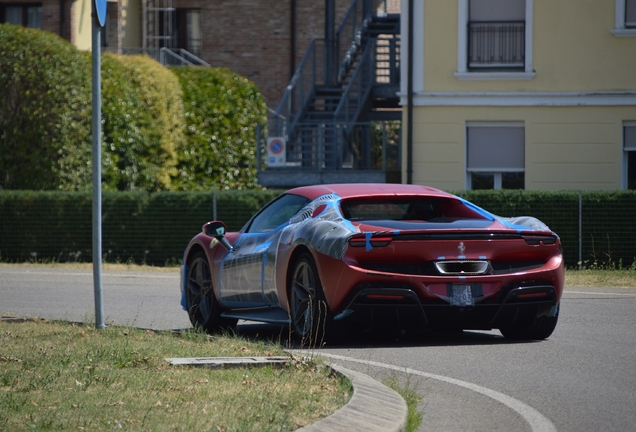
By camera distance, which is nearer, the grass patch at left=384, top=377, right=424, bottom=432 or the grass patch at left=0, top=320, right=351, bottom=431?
the grass patch at left=0, top=320, right=351, bottom=431

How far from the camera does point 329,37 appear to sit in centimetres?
2988

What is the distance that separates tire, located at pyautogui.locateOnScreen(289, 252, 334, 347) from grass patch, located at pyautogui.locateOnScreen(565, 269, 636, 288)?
25.3 feet

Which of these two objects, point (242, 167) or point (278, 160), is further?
point (242, 167)

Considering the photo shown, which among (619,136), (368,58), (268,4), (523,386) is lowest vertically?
(523,386)

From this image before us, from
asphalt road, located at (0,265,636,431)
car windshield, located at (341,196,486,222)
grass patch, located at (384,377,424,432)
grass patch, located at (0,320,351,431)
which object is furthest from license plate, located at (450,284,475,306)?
grass patch, located at (384,377,424,432)

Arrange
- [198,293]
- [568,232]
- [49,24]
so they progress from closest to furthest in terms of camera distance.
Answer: [198,293] < [568,232] < [49,24]

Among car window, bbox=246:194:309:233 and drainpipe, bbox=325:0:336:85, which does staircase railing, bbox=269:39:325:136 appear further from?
car window, bbox=246:194:309:233

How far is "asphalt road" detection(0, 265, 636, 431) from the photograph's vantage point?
6.55 metres

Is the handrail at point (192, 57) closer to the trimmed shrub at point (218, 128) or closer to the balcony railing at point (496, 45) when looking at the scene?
the trimmed shrub at point (218, 128)

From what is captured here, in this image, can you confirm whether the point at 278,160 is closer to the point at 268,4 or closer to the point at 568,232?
the point at 568,232

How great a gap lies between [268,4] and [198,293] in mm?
25495

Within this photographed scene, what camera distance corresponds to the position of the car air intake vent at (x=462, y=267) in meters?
9.09

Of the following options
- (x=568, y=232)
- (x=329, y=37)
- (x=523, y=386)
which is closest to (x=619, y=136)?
(x=568, y=232)

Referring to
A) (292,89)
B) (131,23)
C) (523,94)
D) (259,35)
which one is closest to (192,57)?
(259,35)
